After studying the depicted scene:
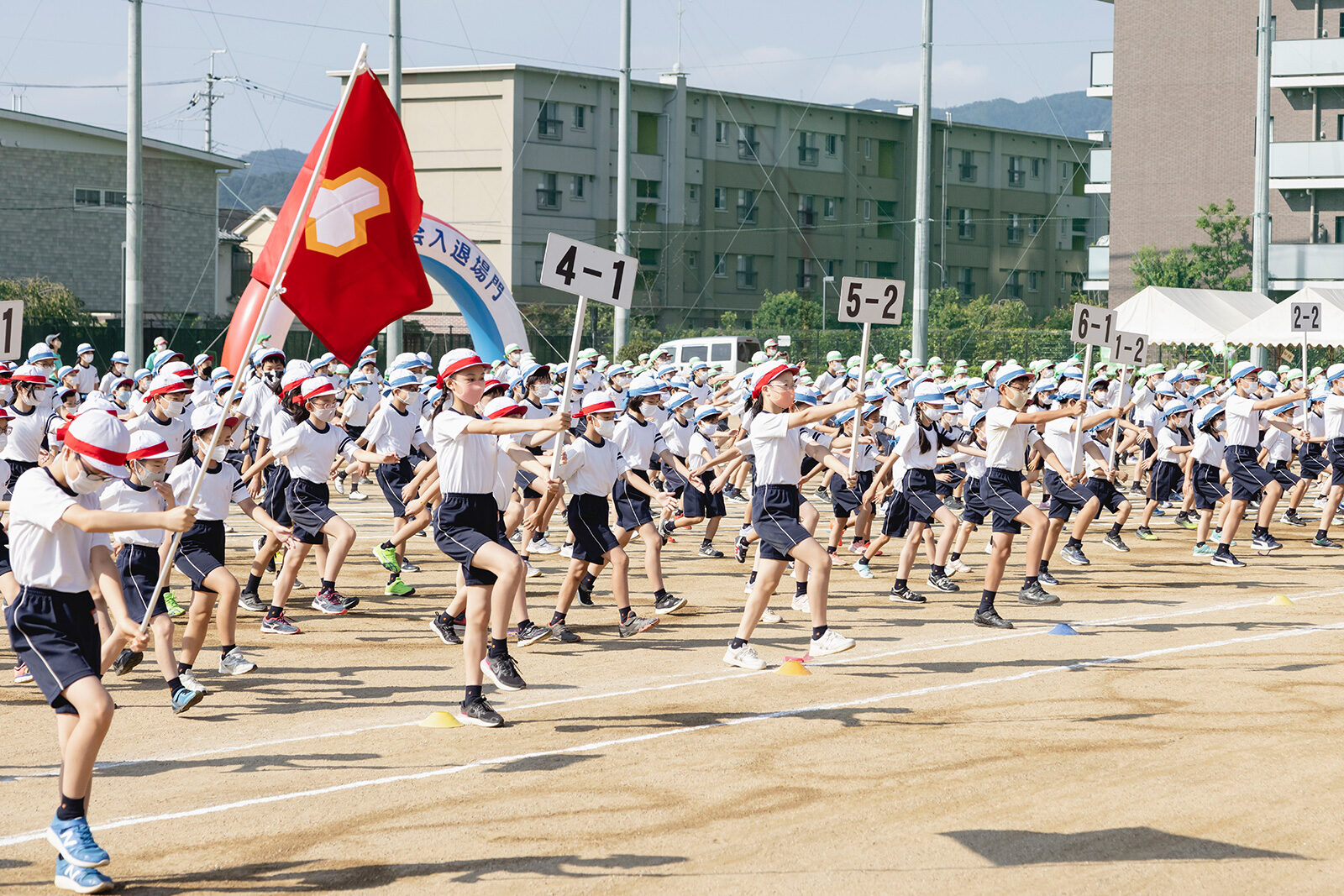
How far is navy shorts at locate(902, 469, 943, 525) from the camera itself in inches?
528

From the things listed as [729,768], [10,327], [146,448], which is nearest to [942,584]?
[729,768]

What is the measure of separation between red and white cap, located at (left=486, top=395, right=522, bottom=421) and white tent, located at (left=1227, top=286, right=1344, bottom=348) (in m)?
23.9

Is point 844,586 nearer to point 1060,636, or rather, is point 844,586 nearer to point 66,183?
point 1060,636

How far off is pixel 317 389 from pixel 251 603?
6.84ft

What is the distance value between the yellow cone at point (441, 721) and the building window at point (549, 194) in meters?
52.4

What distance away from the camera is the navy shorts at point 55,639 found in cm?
605

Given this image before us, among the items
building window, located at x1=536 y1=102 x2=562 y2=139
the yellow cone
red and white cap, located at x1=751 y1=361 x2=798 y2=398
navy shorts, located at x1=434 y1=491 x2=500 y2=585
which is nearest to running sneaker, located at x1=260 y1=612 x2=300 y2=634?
navy shorts, located at x1=434 y1=491 x2=500 y2=585

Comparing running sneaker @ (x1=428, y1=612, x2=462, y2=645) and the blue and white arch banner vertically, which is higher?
the blue and white arch banner

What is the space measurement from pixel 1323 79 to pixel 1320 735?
41.3 metres

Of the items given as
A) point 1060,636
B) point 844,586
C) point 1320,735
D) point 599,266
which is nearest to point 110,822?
point 599,266

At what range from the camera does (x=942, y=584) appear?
14.3m

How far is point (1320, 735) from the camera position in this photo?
8.12 m

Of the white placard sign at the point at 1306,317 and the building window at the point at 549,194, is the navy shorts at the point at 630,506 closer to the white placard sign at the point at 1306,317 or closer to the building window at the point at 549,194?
the white placard sign at the point at 1306,317

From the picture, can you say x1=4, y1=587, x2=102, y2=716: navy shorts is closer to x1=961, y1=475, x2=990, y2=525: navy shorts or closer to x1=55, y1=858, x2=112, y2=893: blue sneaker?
x1=55, y1=858, x2=112, y2=893: blue sneaker
